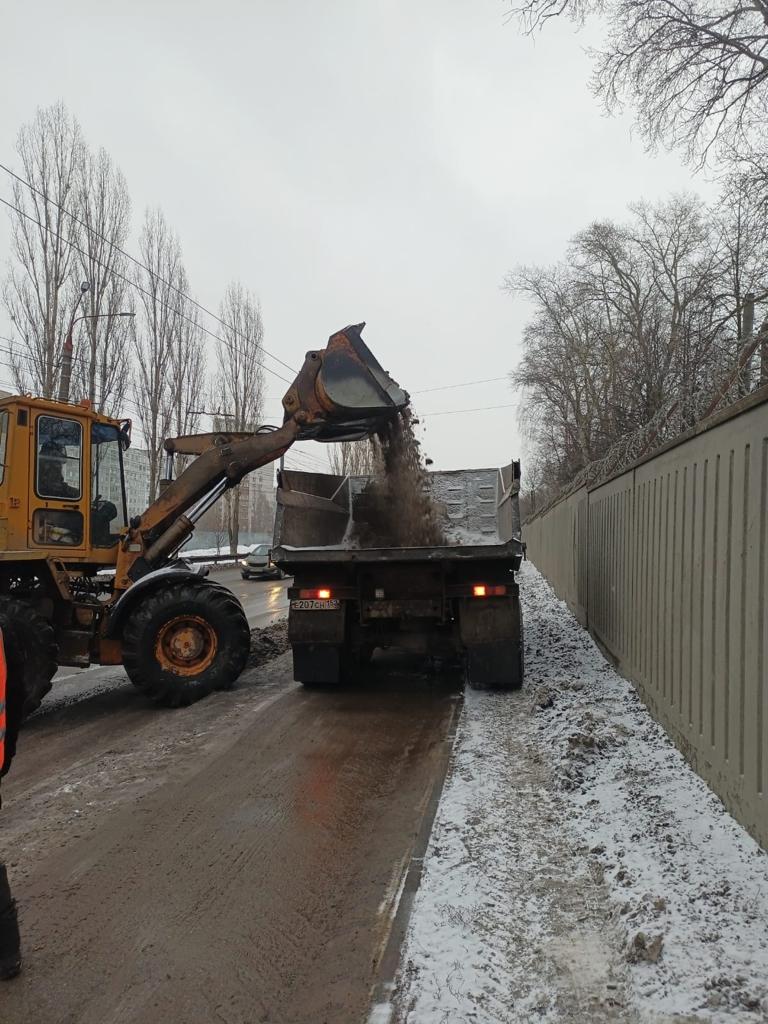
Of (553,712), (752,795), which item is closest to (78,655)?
(553,712)

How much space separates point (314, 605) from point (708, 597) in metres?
4.46

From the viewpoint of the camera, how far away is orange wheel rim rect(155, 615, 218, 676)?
7328mm

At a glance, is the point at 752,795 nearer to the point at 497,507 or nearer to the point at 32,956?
the point at 32,956

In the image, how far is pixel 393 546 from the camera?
8.68 m

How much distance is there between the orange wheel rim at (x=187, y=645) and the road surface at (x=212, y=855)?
1.73 ft

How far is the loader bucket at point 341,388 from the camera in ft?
25.0

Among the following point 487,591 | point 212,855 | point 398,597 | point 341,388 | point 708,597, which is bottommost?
point 212,855

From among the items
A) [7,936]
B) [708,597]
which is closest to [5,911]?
[7,936]

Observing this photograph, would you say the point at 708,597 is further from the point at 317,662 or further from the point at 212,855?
the point at 317,662

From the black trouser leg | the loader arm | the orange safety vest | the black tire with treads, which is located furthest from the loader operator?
the black trouser leg

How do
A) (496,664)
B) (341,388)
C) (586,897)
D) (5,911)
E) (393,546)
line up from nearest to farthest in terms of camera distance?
1. (5,911)
2. (586,897)
3. (496,664)
4. (341,388)
5. (393,546)

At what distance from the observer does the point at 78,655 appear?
7.38m

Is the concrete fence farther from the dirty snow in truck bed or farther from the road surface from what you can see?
the road surface

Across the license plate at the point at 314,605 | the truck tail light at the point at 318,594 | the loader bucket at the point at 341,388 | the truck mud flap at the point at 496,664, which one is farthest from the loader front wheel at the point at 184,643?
the truck mud flap at the point at 496,664
